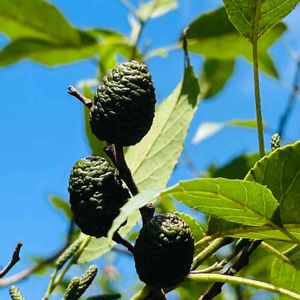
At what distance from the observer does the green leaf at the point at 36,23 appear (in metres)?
2.46

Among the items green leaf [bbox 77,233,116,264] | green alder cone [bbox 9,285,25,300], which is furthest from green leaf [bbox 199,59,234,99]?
green alder cone [bbox 9,285,25,300]

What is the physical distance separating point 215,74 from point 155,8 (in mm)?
306

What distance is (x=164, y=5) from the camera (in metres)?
2.90

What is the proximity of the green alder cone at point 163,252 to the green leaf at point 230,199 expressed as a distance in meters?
0.04

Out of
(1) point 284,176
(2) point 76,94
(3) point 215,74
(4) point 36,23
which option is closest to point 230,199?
(1) point 284,176

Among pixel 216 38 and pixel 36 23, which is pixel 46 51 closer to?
pixel 36 23

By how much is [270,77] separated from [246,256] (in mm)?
1769

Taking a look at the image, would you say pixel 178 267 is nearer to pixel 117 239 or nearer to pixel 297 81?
pixel 117 239

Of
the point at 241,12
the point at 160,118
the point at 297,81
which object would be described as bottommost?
the point at 297,81

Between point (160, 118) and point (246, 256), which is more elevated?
point (160, 118)

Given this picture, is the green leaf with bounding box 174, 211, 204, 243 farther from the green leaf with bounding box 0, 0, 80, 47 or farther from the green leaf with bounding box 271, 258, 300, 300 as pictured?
the green leaf with bounding box 0, 0, 80, 47

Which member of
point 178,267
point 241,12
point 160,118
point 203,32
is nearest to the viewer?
point 178,267

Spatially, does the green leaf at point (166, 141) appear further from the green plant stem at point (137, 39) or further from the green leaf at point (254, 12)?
the green plant stem at point (137, 39)

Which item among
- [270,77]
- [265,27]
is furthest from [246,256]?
[270,77]
